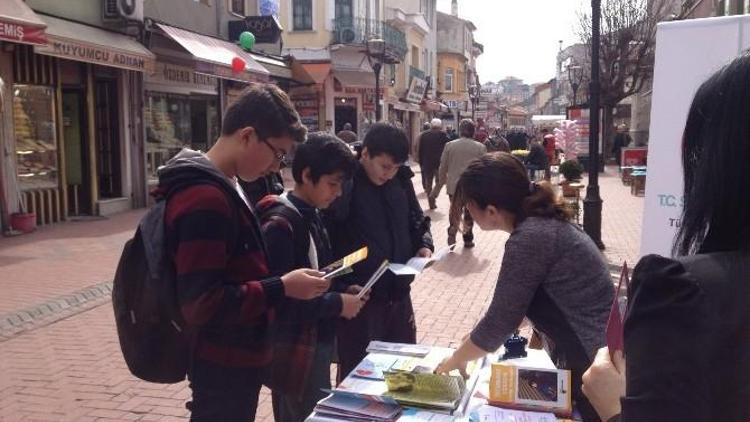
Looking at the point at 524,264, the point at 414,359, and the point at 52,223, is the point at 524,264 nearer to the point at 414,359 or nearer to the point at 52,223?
the point at 414,359

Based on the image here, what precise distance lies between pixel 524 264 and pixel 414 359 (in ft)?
2.02

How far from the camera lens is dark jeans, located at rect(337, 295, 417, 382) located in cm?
337

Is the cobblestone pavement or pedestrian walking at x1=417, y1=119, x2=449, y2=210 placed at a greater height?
pedestrian walking at x1=417, y1=119, x2=449, y2=210

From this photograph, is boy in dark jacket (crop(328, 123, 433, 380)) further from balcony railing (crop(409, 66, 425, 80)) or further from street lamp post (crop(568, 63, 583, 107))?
balcony railing (crop(409, 66, 425, 80))

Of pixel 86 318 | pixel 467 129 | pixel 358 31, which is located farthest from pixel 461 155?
pixel 358 31

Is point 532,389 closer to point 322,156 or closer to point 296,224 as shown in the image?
point 296,224

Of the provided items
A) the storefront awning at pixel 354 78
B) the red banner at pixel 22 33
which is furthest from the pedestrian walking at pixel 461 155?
the storefront awning at pixel 354 78

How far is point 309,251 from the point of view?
9.14 feet

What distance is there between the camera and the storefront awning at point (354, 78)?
91.0 feet

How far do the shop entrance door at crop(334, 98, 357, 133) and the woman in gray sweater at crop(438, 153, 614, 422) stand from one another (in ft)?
94.5

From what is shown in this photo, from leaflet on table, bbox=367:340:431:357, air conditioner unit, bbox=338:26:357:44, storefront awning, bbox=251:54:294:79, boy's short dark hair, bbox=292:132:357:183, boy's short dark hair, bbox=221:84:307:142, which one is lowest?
leaflet on table, bbox=367:340:431:357

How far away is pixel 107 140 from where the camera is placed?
13977 mm

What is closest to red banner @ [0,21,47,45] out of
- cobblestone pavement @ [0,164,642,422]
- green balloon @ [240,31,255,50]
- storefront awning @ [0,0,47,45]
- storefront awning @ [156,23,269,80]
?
storefront awning @ [0,0,47,45]

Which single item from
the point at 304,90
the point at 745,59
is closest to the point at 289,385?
the point at 745,59
